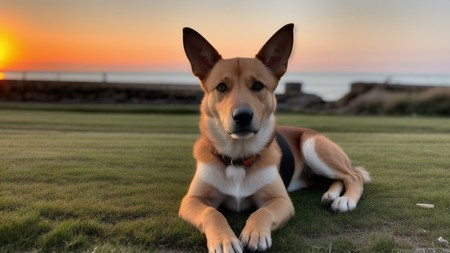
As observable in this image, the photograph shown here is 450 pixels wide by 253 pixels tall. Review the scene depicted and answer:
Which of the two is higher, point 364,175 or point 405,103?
point 364,175

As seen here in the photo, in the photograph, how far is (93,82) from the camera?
21.1 m

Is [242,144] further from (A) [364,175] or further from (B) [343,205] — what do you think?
(A) [364,175]

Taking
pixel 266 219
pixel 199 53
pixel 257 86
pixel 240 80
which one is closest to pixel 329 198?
pixel 266 219

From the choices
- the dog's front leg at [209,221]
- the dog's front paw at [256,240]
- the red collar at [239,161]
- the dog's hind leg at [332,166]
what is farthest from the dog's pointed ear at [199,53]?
the dog's front paw at [256,240]

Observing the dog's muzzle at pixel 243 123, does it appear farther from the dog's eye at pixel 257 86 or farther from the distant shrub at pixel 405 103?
the distant shrub at pixel 405 103

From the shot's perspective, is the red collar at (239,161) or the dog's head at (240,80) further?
the red collar at (239,161)

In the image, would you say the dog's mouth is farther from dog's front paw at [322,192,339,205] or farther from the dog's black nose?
dog's front paw at [322,192,339,205]

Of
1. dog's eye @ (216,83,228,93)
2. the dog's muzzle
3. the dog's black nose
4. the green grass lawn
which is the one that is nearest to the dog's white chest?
the green grass lawn

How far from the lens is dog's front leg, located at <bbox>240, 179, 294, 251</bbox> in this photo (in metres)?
2.99

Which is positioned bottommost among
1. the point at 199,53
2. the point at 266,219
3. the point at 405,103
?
the point at 405,103

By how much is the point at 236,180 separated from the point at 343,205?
3.42 ft

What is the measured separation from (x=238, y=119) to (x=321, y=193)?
1.83 meters

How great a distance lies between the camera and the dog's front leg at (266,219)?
2.99 metres

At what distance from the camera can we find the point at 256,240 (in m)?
2.98
